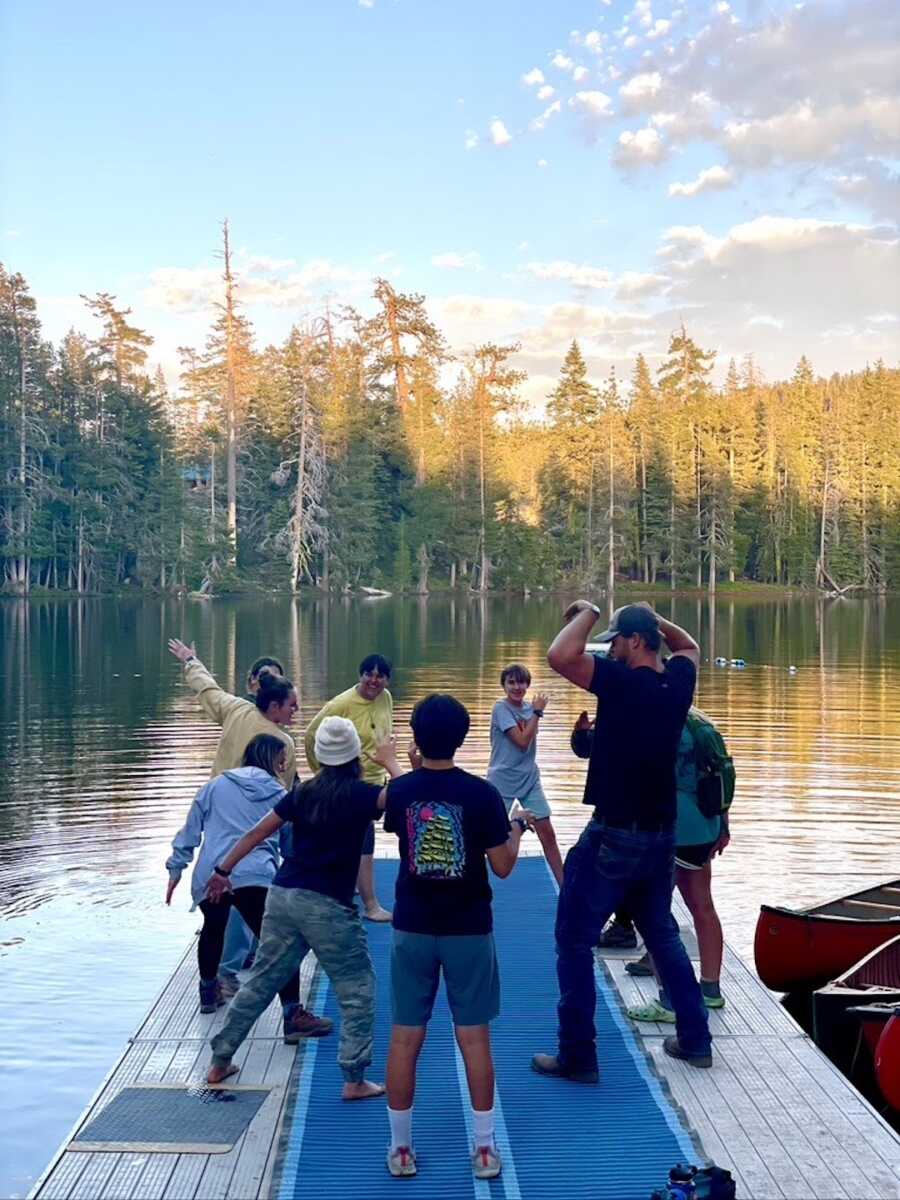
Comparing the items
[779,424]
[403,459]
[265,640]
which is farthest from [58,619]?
[779,424]

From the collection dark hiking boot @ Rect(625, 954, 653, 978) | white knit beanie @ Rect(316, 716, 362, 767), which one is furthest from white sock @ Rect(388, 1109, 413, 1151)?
dark hiking boot @ Rect(625, 954, 653, 978)

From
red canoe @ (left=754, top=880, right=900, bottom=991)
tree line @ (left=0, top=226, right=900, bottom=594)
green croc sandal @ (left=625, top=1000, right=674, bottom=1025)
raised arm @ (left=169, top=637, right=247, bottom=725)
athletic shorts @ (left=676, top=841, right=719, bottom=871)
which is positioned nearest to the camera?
athletic shorts @ (left=676, top=841, right=719, bottom=871)

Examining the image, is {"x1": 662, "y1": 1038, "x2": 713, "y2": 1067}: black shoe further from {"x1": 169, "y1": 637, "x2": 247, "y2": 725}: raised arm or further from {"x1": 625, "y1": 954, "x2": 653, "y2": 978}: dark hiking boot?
{"x1": 169, "y1": 637, "x2": 247, "y2": 725}: raised arm

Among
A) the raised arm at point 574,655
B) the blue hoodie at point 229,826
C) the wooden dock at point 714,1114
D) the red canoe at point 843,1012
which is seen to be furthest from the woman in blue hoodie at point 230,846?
the red canoe at point 843,1012

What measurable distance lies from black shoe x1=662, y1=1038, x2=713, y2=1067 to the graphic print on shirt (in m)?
2.01

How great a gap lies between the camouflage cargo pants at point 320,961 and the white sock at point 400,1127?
672mm

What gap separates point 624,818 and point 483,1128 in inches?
55.6

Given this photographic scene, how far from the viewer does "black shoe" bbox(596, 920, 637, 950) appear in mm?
7742

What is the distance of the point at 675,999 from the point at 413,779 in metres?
1.93

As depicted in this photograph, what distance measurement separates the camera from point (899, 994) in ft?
22.4

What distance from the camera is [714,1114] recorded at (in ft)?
17.3

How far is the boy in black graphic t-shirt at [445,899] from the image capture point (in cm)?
454

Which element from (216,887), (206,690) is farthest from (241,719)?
(216,887)

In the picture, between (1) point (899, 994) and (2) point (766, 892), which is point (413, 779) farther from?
(2) point (766, 892)
